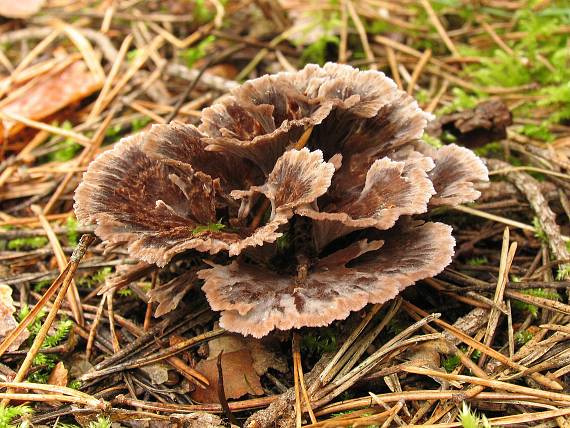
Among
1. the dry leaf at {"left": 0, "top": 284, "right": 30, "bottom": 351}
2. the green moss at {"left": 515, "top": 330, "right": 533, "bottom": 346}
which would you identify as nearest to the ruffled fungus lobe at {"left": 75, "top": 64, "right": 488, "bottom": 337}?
the green moss at {"left": 515, "top": 330, "right": 533, "bottom": 346}

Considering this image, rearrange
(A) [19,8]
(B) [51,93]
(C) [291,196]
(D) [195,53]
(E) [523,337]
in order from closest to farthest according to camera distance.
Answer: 1. (C) [291,196]
2. (E) [523,337]
3. (B) [51,93]
4. (D) [195,53]
5. (A) [19,8]

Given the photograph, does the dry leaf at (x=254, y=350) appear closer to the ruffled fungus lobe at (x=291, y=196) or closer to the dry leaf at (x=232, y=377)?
the dry leaf at (x=232, y=377)

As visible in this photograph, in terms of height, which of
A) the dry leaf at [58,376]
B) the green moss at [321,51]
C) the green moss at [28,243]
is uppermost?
the green moss at [321,51]

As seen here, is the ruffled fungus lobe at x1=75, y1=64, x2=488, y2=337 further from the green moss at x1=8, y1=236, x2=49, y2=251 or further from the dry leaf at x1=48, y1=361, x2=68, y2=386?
the green moss at x1=8, y1=236, x2=49, y2=251

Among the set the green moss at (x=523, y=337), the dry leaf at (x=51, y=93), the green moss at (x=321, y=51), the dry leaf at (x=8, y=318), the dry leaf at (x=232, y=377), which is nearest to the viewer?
the dry leaf at (x=232, y=377)

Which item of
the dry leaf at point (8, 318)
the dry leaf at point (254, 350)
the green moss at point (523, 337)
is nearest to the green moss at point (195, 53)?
the dry leaf at point (8, 318)

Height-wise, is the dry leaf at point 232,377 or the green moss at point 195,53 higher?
the green moss at point 195,53

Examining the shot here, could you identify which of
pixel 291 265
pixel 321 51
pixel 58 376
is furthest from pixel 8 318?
pixel 321 51

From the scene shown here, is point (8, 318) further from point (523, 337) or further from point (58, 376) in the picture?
point (523, 337)
